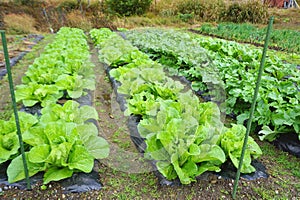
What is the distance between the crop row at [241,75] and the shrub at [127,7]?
33.3ft

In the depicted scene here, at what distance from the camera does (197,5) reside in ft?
50.6

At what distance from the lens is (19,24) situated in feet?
38.6

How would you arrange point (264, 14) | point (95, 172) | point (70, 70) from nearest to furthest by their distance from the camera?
1. point (95, 172)
2. point (70, 70)
3. point (264, 14)

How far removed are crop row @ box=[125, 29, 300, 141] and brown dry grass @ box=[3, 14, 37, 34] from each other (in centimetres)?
756

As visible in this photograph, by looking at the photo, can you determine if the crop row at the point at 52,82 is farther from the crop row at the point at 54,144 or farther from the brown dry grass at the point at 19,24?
the brown dry grass at the point at 19,24

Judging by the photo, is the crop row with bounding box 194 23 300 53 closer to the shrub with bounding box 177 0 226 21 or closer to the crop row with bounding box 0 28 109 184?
the shrub with bounding box 177 0 226 21

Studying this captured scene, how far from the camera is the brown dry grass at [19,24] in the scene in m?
11.4

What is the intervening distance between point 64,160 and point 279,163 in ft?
6.30

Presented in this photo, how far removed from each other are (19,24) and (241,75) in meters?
11.6

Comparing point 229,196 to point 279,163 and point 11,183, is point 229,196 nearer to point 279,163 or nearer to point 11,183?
point 279,163

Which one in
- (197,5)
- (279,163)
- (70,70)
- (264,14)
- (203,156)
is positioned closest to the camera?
(203,156)

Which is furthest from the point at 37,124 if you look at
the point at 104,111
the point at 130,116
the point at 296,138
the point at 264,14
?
the point at 264,14

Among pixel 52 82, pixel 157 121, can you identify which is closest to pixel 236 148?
pixel 157 121

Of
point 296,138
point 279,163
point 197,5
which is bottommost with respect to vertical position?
point 279,163
